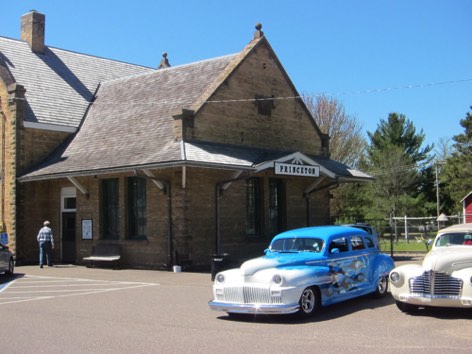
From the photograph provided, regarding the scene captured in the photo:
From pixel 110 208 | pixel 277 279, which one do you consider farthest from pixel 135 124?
pixel 277 279

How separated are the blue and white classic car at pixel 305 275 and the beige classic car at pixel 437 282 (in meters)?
1.17

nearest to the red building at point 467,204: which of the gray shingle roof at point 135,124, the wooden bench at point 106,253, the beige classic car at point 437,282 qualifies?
the gray shingle roof at point 135,124

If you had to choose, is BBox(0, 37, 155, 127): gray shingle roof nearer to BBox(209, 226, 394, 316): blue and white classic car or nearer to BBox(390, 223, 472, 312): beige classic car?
BBox(209, 226, 394, 316): blue and white classic car

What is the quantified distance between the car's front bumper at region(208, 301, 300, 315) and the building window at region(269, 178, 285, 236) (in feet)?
44.3

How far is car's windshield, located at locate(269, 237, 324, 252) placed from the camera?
11.4 meters

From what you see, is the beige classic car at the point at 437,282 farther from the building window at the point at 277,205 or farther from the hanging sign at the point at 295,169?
the building window at the point at 277,205

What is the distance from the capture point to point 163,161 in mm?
18375

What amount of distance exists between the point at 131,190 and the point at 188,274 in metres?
4.46

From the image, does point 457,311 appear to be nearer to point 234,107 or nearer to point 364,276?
point 364,276

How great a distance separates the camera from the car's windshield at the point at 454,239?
38.3 feet

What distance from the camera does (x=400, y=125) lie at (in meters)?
61.2

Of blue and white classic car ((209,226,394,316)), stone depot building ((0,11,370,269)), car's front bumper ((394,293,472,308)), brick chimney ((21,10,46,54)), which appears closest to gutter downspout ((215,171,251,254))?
stone depot building ((0,11,370,269))

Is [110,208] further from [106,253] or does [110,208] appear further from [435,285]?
[435,285]

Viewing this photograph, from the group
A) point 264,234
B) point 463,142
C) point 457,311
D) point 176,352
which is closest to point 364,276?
point 457,311
